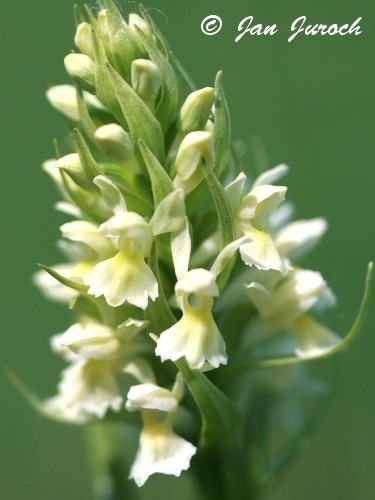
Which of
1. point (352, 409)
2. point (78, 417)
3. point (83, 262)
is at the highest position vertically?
point (83, 262)

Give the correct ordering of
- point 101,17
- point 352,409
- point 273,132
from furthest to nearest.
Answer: point 273,132, point 352,409, point 101,17

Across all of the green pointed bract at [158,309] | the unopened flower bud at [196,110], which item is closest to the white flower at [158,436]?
the green pointed bract at [158,309]

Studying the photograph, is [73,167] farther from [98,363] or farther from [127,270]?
[98,363]

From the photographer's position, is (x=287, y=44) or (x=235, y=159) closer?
(x=235, y=159)

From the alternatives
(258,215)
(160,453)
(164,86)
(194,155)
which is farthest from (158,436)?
(164,86)

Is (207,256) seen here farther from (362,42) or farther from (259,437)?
(362,42)

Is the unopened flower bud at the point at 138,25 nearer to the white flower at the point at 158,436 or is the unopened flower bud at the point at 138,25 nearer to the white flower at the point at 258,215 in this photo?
the white flower at the point at 258,215

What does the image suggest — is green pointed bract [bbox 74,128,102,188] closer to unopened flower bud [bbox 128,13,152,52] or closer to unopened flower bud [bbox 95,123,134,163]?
unopened flower bud [bbox 95,123,134,163]

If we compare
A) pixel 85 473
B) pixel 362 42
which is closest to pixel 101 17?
pixel 362 42
